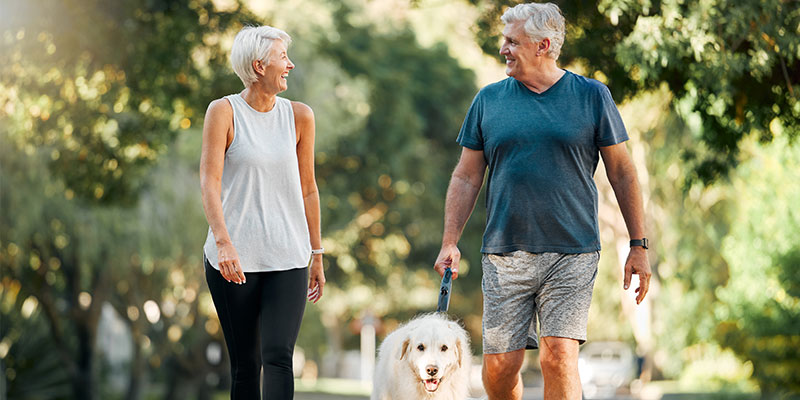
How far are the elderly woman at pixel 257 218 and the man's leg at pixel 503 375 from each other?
1048mm

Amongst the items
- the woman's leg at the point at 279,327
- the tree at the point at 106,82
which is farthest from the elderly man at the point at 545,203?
the tree at the point at 106,82

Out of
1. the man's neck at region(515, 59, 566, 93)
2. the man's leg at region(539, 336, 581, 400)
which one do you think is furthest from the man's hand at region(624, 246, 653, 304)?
the man's neck at region(515, 59, 566, 93)

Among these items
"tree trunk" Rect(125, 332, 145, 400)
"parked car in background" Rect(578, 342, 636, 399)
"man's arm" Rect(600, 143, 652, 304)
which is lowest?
"parked car in background" Rect(578, 342, 636, 399)

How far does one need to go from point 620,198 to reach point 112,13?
9.44 meters

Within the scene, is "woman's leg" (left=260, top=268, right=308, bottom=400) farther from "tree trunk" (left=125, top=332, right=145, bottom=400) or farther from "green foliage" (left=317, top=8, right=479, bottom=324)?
"green foliage" (left=317, top=8, right=479, bottom=324)

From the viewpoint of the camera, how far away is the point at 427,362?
626 centimetres

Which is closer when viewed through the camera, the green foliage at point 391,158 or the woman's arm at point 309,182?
Answer: the woman's arm at point 309,182

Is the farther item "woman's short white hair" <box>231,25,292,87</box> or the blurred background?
the blurred background

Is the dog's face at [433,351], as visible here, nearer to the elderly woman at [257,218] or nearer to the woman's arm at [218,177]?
the elderly woman at [257,218]

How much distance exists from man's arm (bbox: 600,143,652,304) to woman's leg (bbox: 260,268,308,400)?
5.46ft

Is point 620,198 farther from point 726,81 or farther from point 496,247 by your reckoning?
point 726,81

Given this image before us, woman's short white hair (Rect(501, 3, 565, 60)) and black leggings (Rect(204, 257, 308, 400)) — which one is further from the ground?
woman's short white hair (Rect(501, 3, 565, 60))

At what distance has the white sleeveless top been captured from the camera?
18.7 ft

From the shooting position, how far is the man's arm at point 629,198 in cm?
582
